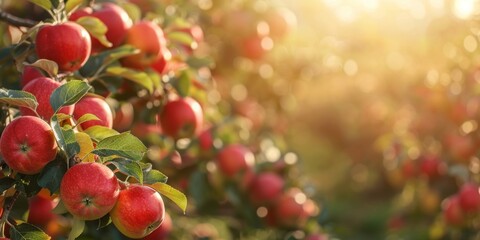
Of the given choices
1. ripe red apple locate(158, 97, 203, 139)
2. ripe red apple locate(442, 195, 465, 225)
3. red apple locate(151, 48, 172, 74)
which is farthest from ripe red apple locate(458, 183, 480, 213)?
red apple locate(151, 48, 172, 74)

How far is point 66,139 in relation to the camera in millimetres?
1311

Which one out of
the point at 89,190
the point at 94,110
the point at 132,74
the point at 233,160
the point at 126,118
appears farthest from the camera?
the point at 233,160

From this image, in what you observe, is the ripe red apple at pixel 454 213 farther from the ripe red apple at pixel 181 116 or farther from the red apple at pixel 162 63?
the red apple at pixel 162 63

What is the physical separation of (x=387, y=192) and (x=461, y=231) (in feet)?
11.0

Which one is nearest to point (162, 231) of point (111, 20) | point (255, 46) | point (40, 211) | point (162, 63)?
point (40, 211)

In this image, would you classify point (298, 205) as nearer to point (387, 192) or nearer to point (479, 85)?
point (479, 85)

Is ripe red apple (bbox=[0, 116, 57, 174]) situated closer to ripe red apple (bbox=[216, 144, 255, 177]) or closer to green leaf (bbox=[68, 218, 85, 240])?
green leaf (bbox=[68, 218, 85, 240])

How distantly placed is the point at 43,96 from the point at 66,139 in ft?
0.59

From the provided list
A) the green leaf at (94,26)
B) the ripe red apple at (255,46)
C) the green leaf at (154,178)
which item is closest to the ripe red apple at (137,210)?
Result: the green leaf at (154,178)

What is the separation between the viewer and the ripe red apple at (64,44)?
157 centimetres

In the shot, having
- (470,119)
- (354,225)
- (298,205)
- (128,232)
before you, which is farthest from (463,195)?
(354,225)

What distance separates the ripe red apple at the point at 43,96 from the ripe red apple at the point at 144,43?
14.7 inches

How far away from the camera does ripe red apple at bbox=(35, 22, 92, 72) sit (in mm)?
1569

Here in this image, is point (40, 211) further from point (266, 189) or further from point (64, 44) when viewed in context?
point (266, 189)
